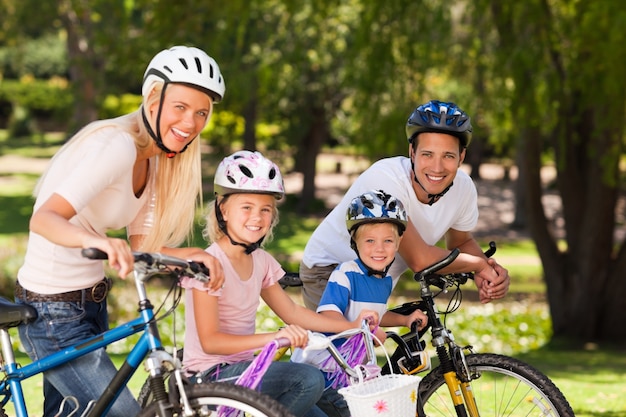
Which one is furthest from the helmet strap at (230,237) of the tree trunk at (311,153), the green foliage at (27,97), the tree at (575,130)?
the green foliage at (27,97)

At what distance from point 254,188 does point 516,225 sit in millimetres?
25161

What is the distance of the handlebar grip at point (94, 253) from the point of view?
10.2 feet

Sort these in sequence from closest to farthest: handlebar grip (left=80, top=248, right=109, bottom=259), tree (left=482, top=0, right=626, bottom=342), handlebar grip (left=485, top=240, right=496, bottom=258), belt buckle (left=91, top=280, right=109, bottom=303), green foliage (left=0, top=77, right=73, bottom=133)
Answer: handlebar grip (left=80, top=248, right=109, bottom=259)
belt buckle (left=91, top=280, right=109, bottom=303)
handlebar grip (left=485, top=240, right=496, bottom=258)
tree (left=482, top=0, right=626, bottom=342)
green foliage (left=0, top=77, right=73, bottom=133)

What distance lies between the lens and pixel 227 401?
321 cm

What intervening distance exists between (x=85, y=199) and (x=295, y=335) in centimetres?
86

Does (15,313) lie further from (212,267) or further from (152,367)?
(212,267)

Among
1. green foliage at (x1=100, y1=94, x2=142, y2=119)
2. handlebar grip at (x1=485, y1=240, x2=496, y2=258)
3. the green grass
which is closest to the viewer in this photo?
handlebar grip at (x1=485, y1=240, x2=496, y2=258)

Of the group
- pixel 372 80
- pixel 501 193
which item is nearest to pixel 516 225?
pixel 501 193

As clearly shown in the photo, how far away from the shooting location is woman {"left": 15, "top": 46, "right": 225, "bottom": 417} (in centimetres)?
348

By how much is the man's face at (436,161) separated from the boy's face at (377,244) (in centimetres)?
33

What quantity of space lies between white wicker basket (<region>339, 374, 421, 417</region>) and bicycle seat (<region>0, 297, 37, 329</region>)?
44.0 inches

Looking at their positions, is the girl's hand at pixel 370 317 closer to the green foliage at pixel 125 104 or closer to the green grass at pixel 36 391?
the green grass at pixel 36 391

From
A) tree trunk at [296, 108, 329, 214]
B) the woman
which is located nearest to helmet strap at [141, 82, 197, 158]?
the woman

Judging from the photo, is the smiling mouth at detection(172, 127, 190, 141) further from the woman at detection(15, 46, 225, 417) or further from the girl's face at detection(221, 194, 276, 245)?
the girl's face at detection(221, 194, 276, 245)
